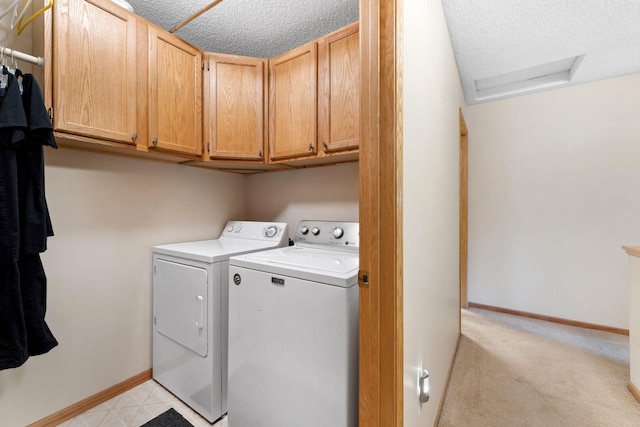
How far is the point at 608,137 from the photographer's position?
2543 millimetres

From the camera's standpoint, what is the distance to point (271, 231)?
2062 millimetres

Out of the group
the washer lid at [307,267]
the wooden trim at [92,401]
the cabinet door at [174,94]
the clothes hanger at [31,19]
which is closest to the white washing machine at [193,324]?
the wooden trim at [92,401]

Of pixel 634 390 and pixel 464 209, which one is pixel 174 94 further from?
pixel 634 390

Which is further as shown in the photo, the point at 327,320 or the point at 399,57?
the point at 327,320

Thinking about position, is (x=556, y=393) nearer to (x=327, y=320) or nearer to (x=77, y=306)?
(x=327, y=320)

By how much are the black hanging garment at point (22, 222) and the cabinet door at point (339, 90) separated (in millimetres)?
1317

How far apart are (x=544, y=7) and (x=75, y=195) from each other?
2.98m

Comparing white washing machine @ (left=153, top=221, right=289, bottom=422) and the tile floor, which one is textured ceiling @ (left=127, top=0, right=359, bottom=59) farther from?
the tile floor

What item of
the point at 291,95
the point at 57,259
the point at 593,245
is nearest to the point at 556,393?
the point at 593,245

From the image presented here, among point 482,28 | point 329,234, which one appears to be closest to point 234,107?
point 329,234

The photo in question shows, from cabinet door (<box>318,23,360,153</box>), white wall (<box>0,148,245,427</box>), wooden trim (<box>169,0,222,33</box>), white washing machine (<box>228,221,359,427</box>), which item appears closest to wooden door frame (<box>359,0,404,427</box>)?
white washing machine (<box>228,221,359,427</box>)

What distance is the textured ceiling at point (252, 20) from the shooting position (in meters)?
1.59

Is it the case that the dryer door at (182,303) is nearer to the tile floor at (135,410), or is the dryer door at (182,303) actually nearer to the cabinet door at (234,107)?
the tile floor at (135,410)

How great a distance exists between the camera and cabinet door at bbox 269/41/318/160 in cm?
174
